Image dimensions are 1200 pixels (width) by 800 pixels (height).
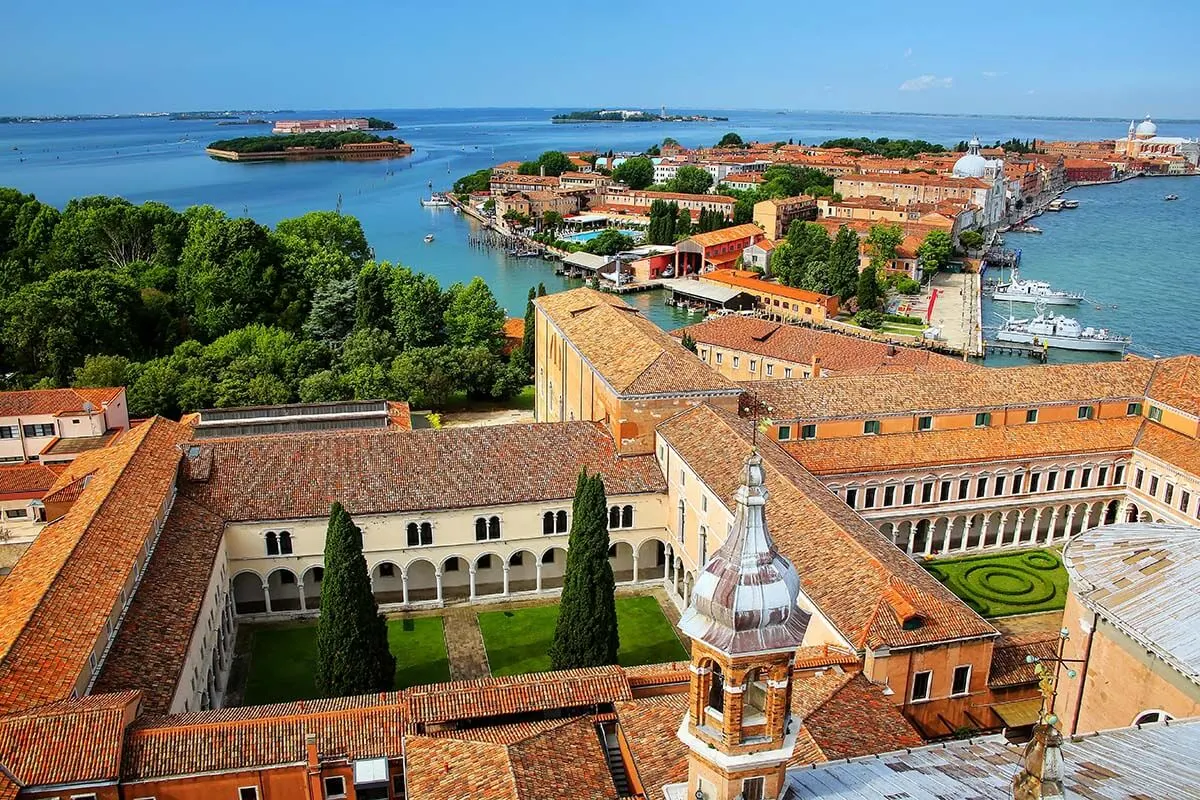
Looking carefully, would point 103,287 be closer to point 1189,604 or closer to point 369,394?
point 369,394

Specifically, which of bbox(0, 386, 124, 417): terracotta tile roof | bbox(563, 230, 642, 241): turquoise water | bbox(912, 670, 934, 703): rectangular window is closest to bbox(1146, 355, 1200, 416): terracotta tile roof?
bbox(912, 670, 934, 703): rectangular window

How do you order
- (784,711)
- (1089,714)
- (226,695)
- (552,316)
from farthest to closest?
1. (552,316)
2. (226,695)
3. (1089,714)
4. (784,711)

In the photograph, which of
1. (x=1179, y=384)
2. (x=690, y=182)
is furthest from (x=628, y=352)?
(x=690, y=182)

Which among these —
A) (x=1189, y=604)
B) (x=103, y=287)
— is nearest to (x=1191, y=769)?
(x=1189, y=604)

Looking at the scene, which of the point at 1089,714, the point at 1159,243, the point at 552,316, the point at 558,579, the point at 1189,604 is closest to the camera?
the point at 1189,604

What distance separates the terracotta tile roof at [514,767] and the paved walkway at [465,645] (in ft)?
28.6

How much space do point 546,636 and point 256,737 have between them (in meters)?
11.8

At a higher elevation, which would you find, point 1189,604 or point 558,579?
point 1189,604

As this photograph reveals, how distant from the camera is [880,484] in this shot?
1383 inches

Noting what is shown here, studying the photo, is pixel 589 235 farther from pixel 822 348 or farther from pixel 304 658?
pixel 304 658

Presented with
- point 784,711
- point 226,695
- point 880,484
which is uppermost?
point 784,711

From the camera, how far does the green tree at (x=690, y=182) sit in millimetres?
135125

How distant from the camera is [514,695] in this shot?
2078cm

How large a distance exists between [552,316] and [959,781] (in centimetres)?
3332
